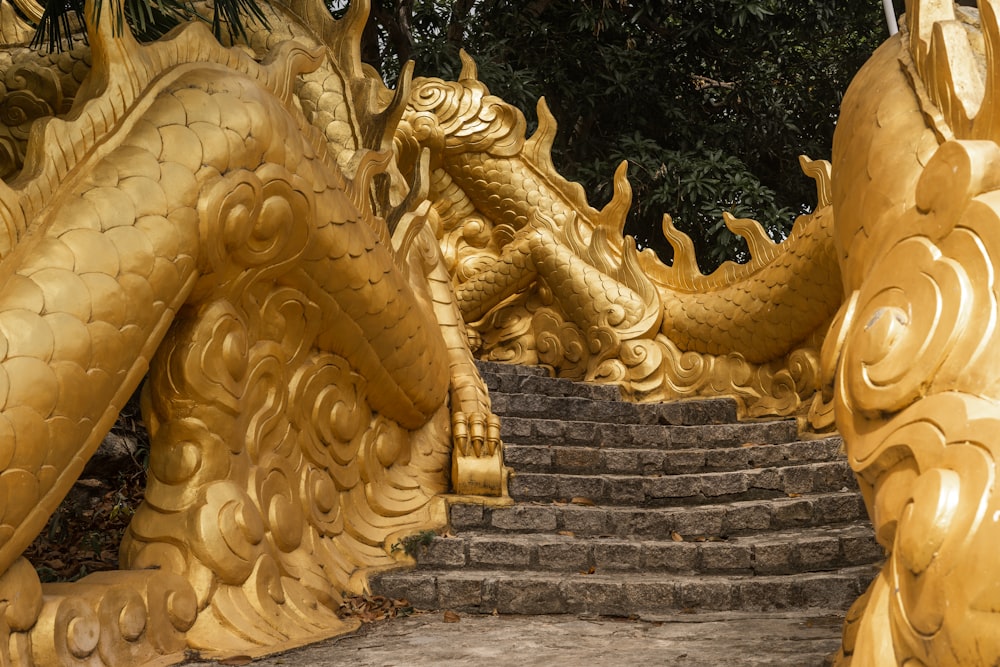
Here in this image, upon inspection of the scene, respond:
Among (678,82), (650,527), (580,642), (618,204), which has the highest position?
(678,82)

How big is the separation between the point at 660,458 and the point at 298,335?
7.04 feet

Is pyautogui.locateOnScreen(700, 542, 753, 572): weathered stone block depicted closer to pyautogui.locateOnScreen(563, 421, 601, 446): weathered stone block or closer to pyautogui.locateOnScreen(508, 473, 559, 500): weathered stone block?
pyautogui.locateOnScreen(508, 473, 559, 500): weathered stone block

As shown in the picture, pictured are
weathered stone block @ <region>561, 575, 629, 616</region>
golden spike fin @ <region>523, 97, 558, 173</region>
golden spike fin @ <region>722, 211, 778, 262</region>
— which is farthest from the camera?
golden spike fin @ <region>523, 97, 558, 173</region>

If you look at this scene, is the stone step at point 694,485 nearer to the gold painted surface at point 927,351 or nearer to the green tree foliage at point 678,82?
the gold painted surface at point 927,351

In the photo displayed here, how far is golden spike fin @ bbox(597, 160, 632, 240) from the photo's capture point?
247 inches

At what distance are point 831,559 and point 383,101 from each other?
2978 mm

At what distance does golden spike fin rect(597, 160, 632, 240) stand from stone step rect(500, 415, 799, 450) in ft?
5.92

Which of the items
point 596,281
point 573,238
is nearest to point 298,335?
point 596,281

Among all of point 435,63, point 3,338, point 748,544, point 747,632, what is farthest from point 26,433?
point 435,63

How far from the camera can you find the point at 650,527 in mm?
4074

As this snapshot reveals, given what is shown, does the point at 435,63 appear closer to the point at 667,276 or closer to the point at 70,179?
the point at 667,276

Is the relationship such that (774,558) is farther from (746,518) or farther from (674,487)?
(674,487)

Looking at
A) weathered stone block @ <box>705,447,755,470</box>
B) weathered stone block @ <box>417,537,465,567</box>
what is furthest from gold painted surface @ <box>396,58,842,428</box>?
weathered stone block @ <box>417,537,465,567</box>

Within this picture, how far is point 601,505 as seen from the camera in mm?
4301
